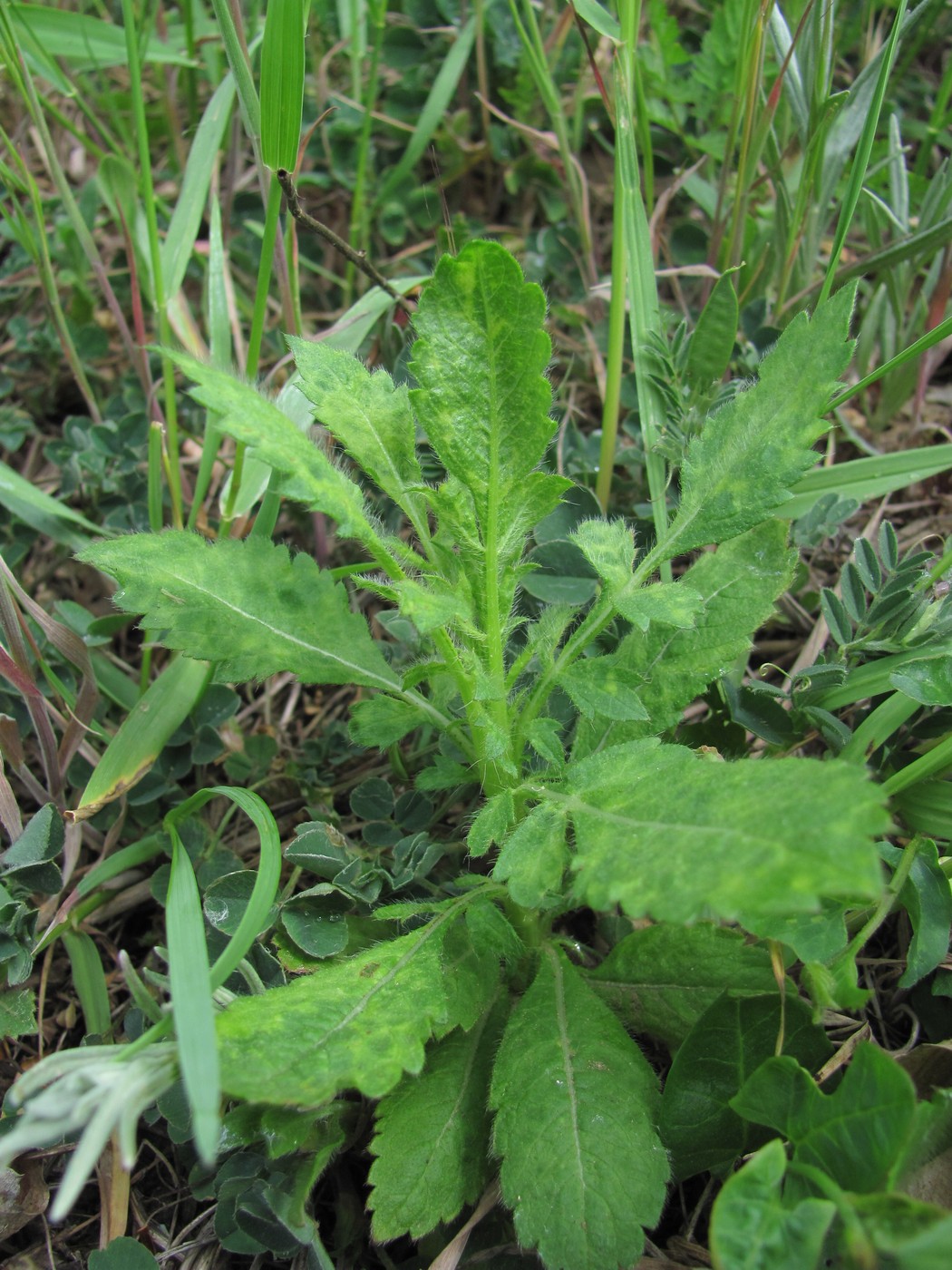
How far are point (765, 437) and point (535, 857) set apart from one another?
85 cm

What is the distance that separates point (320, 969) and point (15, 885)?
0.74 m

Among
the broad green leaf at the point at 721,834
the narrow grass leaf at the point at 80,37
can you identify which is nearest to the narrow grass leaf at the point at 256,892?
the broad green leaf at the point at 721,834

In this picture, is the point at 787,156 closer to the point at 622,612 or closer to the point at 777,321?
the point at 777,321

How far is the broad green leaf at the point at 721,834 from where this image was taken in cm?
118


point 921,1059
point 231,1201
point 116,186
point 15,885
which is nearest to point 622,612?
point 921,1059

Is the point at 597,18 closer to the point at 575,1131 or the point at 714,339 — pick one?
the point at 714,339

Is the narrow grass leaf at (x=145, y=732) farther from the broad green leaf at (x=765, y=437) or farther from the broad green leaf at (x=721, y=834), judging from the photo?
the broad green leaf at (x=765, y=437)

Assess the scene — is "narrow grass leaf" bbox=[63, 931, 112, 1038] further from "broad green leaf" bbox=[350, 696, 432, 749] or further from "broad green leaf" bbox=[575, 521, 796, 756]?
"broad green leaf" bbox=[575, 521, 796, 756]

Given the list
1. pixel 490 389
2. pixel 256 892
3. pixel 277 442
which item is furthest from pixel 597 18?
pixel 256 892

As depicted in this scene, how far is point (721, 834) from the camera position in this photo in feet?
4.37

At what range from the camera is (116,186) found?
259 cm

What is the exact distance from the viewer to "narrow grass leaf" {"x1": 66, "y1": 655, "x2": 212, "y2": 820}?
2.01m

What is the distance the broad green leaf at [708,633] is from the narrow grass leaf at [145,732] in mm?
885

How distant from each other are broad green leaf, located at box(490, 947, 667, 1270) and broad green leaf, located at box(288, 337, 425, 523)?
97cm
